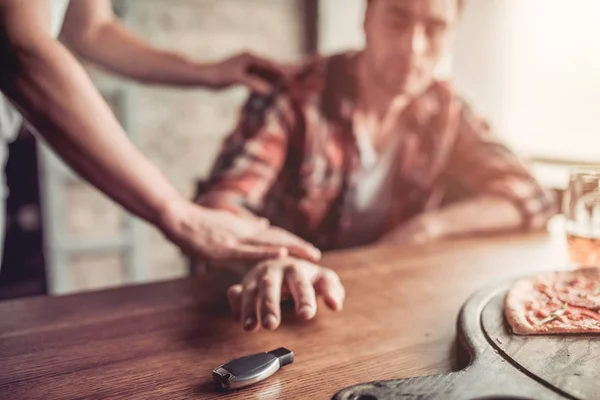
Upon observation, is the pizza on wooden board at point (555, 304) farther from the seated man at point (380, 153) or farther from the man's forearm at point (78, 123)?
the man's forearm at point (78, 123)

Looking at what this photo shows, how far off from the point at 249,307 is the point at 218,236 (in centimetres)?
30

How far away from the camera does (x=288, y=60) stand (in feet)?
6.50

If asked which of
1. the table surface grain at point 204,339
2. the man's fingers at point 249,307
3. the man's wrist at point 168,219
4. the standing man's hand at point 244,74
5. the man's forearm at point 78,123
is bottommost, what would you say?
the table surface grain at point 204,339

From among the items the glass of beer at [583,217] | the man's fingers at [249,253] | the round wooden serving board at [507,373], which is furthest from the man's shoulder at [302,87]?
the round wooden serving board at [507,373]

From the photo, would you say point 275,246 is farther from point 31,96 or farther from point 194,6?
point 194,6

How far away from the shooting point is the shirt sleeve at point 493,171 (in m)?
1.48

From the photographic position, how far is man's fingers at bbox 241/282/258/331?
0.74m

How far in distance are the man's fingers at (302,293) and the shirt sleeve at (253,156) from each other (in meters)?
0.61

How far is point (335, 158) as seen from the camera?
1.69 m

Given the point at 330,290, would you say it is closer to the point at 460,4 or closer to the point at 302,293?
the point at 302,293

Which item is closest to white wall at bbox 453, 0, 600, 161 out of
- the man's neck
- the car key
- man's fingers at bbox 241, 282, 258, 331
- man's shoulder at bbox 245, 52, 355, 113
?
the man's neck

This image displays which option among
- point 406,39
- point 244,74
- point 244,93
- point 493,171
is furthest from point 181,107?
point 493,171

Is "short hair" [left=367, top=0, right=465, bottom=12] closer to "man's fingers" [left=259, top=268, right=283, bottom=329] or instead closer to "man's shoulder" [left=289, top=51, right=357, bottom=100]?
"man's shoulder" [left=289, top=51, right=357, bottom=100]

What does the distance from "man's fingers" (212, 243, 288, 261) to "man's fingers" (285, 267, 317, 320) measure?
0.09 meters
